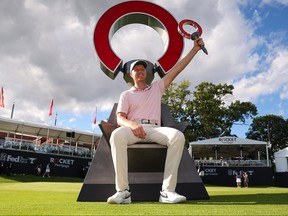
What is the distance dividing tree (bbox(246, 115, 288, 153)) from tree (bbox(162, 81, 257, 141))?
728 inches

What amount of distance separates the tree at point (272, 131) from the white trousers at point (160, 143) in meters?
49.3

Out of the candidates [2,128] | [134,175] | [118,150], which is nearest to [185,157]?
[134,175]

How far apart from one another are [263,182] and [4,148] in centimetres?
1984

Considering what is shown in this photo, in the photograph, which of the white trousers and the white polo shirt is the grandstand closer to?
the white polo shirt

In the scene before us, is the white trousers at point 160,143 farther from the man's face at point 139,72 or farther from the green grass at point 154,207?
the man's face at point 139,72

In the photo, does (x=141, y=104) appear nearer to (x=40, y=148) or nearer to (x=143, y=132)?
(x=143, y=132)

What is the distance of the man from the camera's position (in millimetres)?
2617

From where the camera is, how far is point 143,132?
8.98 ft

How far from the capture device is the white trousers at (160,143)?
2.62 m

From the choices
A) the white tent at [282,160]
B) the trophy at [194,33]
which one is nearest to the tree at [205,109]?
the white tent at [282,160]

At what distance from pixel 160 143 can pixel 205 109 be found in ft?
96.4

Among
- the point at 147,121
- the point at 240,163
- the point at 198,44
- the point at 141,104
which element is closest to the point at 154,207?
the point at 147,121

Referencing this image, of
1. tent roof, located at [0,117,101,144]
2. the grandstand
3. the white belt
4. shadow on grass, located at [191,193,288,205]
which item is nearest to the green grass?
shadow on grass, located at [191,193,288,205]

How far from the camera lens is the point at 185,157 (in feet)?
12.2
